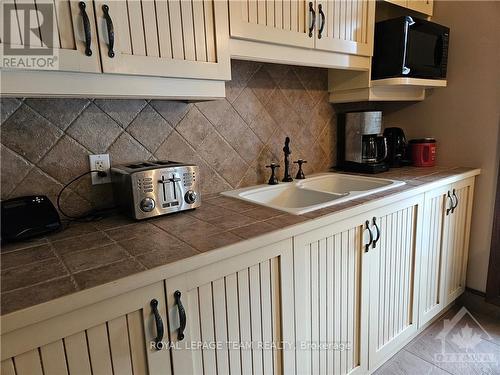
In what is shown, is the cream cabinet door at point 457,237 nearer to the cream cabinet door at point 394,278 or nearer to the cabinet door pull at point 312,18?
the cream cabinet door at point 394,278

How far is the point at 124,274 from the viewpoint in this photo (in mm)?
756

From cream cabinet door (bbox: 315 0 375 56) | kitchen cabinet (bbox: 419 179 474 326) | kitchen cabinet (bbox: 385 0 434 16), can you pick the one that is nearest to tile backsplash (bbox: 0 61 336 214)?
cream cabinet door (bbox: 315 0 375 56)

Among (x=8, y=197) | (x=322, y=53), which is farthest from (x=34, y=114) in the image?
(x=322, y=53)

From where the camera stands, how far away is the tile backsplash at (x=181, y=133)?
44.1 inches

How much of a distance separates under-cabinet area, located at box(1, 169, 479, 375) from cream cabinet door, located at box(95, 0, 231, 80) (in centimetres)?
54

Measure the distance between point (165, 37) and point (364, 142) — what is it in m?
1.37

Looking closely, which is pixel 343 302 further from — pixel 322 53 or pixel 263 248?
pixel 322 53

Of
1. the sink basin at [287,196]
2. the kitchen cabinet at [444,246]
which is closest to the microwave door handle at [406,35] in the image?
the kitchen cabinet at [444,246]

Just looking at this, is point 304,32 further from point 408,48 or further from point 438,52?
point 438,52

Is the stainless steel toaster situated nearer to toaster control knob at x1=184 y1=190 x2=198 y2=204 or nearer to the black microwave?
toaster control knob at x1=184 y1=190 x2=198 y2=204

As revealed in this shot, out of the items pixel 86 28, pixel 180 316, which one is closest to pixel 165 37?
pixel 86 28

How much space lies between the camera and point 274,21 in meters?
1.34

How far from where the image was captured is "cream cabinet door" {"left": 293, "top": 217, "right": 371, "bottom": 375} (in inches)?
45.6

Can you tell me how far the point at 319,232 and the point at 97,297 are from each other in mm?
757
